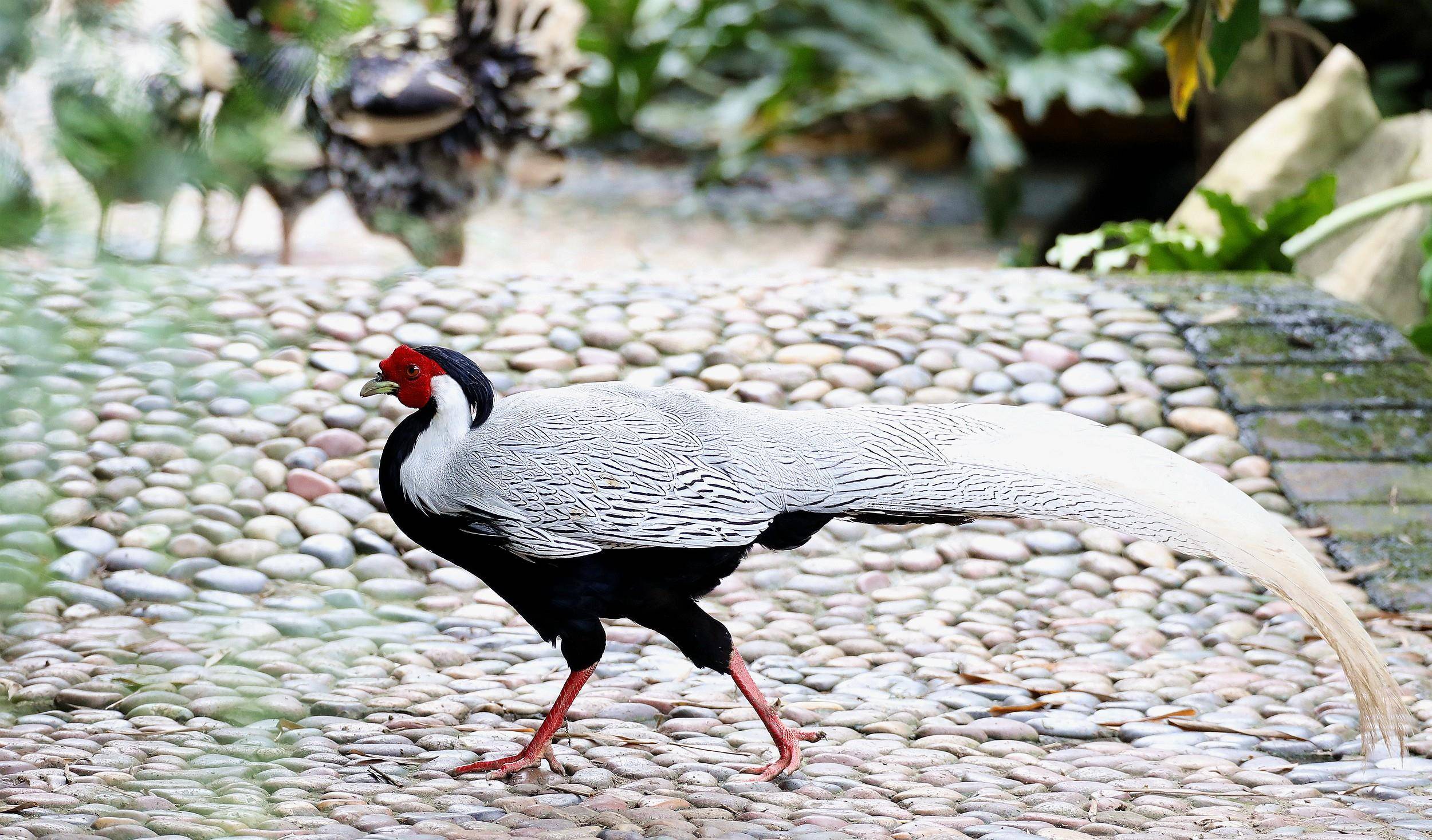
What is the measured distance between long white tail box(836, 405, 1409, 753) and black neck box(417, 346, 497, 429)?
651mm

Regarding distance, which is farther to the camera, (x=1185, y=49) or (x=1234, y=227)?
(x=1234, y=227)

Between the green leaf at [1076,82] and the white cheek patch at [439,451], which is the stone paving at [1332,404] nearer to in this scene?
the white cheek patch at [439,451]

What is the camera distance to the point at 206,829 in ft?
6.06

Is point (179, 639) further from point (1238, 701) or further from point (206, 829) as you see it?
point (1238, 701)

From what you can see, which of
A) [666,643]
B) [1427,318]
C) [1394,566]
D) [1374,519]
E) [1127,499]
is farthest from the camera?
[1427,318]

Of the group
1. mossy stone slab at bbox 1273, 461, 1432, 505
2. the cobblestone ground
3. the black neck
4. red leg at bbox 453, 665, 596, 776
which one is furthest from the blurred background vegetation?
red leg at bbox 453, 665, 596, 776

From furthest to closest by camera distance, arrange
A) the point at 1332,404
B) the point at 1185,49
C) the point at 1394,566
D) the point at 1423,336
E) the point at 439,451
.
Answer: the point at 1423,336, the point at 1332,404, the point at 1185,49, the point at 1394,566, the point at 439,451

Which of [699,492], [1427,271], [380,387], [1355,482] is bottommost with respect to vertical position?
[1355,482]

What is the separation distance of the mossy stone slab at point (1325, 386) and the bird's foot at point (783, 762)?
216 cm

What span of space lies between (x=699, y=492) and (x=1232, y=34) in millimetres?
2560

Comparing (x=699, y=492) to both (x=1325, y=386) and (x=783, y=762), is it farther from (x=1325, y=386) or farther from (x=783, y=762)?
(x=1325, y=386)

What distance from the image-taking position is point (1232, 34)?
3.91 metres

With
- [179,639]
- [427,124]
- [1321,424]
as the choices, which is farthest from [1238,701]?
[427,124]

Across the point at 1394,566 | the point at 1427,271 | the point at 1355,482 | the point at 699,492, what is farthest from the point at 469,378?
the point at 1427,271
